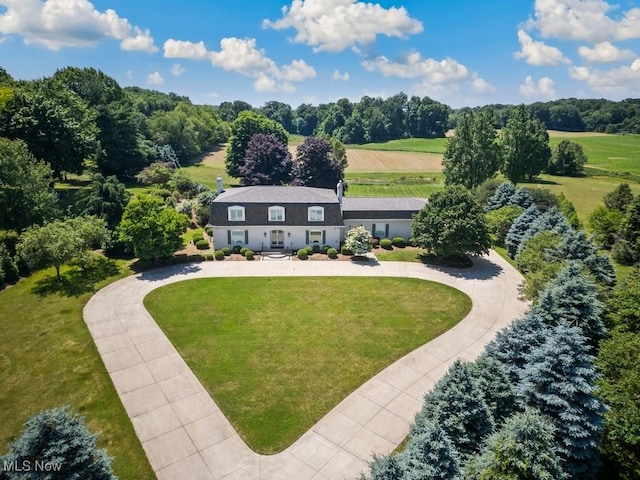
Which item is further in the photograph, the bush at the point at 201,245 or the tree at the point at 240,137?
the tree at the point at 240,137

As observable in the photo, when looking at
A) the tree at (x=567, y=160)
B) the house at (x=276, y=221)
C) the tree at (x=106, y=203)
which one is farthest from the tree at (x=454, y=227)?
the tree at (x=567, y=160)

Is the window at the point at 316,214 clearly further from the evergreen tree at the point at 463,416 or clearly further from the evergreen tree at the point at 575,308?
the evergreen tree at the point at 463,416

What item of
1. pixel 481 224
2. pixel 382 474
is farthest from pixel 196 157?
pixel 382 474

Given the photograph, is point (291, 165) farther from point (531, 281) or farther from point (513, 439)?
point (513, 439)

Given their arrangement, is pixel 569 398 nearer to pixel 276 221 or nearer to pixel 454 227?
pixel 454 227

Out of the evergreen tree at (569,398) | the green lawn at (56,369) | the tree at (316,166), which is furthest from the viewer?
the tree at (316,166)
